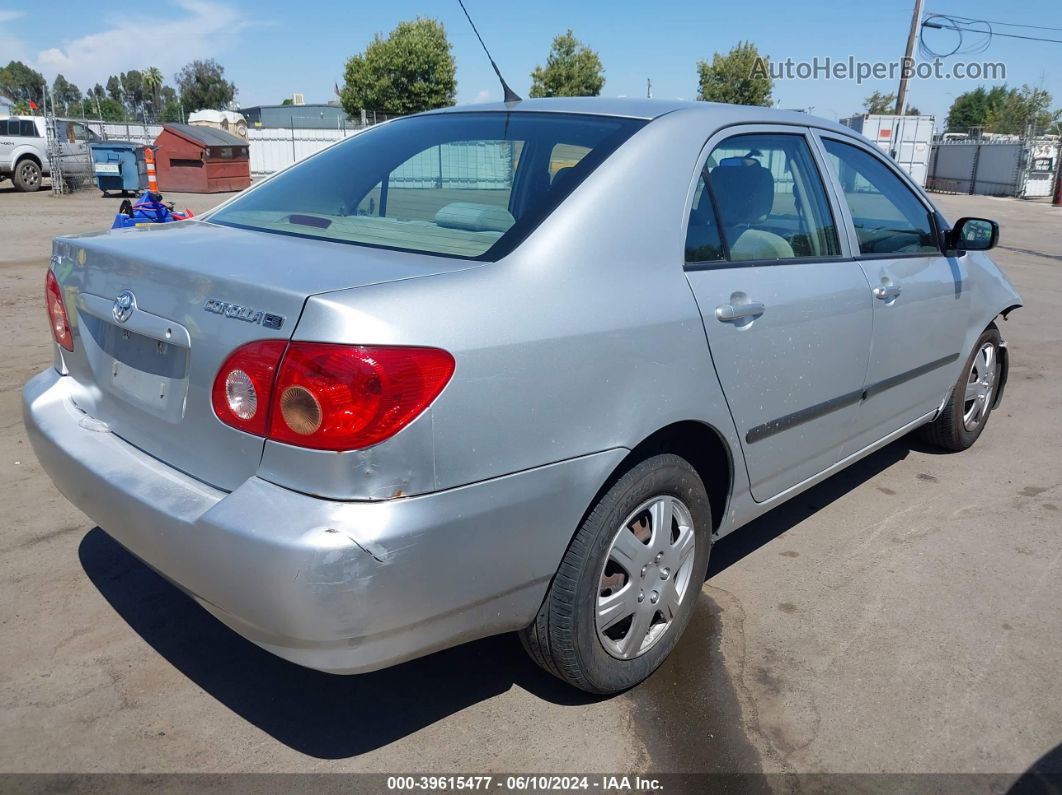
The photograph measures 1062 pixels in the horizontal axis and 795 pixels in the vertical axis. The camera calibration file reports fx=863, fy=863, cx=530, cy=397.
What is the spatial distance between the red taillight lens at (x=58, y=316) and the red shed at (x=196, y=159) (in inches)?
809

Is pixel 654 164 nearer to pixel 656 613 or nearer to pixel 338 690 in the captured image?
pixel 656 613

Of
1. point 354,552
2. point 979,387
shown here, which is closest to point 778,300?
A: point 354,552

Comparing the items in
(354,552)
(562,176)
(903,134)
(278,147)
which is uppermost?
(903,134)

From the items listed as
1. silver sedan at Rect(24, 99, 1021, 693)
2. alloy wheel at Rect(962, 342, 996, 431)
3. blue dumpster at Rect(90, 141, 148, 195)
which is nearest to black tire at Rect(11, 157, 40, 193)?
blue dumpster at Rect(90, 141, 148, 195)

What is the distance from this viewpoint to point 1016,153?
104ft

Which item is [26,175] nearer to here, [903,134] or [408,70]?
[903,134]

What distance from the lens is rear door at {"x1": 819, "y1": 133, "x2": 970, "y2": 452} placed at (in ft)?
11.3

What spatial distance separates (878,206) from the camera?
3.75m

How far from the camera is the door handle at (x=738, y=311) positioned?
2.59 m

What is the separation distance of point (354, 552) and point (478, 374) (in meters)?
0.48

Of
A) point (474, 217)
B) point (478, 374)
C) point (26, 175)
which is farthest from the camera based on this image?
point (26, 175)

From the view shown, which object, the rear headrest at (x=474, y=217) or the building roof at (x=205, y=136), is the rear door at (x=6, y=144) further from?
the rear headrest at (x=474, y=217)

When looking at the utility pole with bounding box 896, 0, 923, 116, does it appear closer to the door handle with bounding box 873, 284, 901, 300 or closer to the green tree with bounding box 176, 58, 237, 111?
the door handle with bounding box 873, 284, 901, 300

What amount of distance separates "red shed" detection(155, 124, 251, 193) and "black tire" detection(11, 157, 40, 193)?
3121mm
